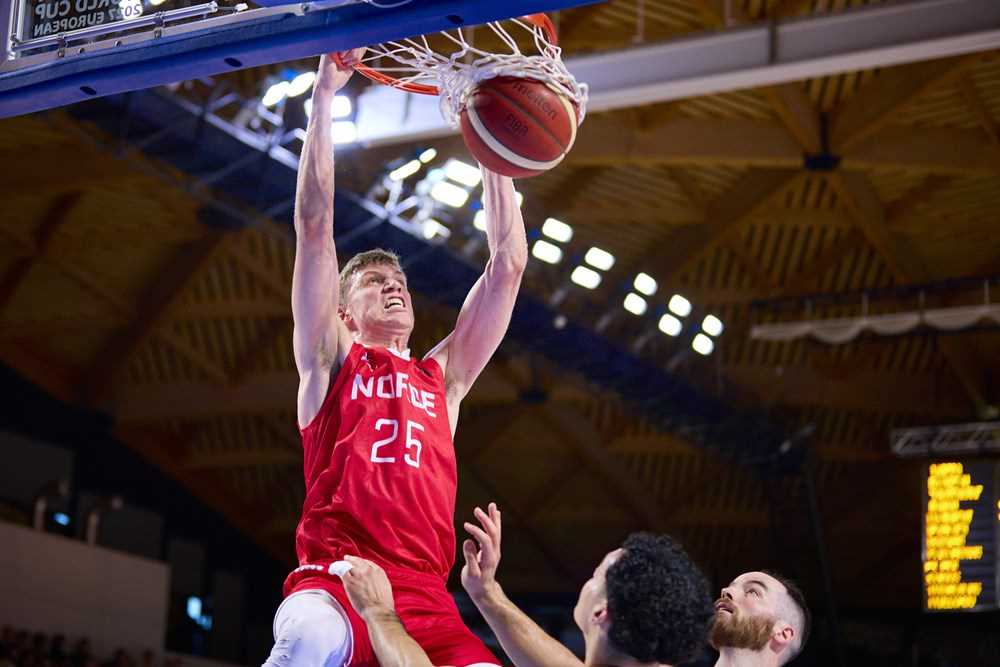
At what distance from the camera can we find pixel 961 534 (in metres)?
18.4

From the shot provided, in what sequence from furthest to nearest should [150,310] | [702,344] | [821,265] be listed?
1. [150,310]
2. [702,344]
3. [821,265]

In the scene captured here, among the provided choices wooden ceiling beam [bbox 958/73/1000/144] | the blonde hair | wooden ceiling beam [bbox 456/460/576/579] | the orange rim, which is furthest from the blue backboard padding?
wooden ceiling beam [bbox 456/460/576/579]

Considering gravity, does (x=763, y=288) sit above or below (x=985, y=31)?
above

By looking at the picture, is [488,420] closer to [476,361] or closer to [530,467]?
[530,467]

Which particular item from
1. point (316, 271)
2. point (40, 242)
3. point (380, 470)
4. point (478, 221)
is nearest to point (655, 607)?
point (380, 470)

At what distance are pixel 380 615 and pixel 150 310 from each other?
67.9 ft

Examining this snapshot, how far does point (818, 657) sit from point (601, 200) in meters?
10.8

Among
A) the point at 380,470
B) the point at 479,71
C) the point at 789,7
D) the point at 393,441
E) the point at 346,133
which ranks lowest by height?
the point at 380,470

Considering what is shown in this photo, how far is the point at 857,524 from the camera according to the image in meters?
29.4

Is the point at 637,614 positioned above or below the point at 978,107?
below

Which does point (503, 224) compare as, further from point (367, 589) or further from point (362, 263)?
point (367, 589)

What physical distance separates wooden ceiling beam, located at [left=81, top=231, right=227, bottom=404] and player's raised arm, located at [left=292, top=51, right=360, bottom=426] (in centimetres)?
1699

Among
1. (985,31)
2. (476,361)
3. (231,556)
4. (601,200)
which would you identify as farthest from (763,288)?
(476,361)

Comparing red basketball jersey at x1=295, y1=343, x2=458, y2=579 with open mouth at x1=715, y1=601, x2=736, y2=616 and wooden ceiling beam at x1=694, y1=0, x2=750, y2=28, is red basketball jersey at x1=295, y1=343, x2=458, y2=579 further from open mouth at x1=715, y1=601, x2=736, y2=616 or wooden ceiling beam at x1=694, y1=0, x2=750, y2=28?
wooden ceiling beam at x1=694, y1=0, x2=750, y2=28
